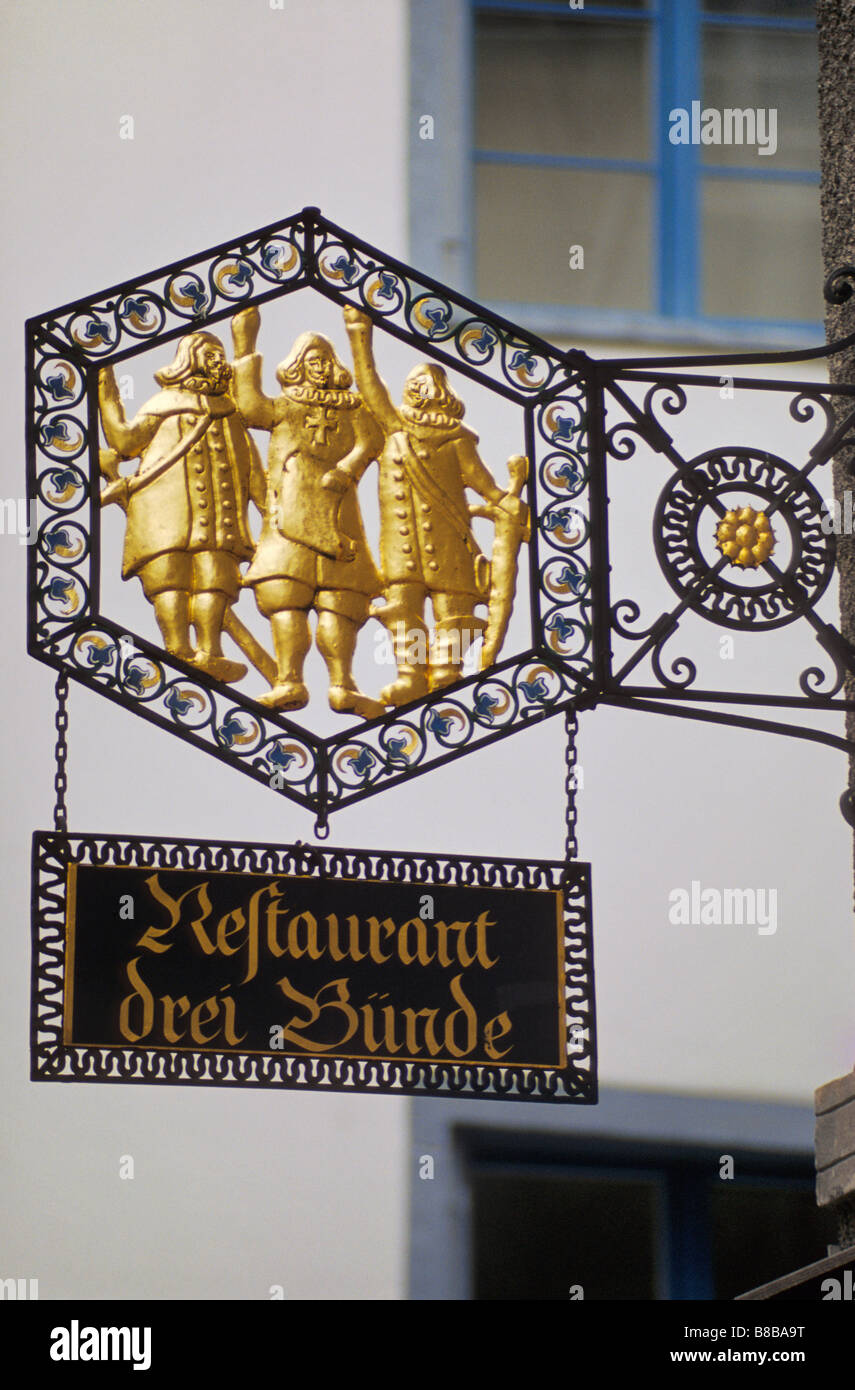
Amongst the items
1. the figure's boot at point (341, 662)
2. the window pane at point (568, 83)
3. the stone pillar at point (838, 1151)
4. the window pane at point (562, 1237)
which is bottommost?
the window pane at point (562, 1237)

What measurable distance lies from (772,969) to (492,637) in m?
3.13

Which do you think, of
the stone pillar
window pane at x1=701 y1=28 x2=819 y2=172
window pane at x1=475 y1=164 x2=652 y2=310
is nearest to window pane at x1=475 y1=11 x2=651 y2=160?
window pane at x1=475 y1=164 x2=652 y2=310

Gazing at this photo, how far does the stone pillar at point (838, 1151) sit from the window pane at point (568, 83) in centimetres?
468

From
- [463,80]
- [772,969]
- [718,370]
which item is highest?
[463,80]

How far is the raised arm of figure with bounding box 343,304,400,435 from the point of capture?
5.12m

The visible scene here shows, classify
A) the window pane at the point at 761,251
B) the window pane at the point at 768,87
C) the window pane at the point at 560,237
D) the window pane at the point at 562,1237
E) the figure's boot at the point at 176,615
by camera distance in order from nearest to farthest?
the figure's boot at the point at 176,615 → the window pane at the point at 562,1237 → the window pane at the point at 560,237 → the window pane at the point at 761,251 → the window pane at the point at 768,87

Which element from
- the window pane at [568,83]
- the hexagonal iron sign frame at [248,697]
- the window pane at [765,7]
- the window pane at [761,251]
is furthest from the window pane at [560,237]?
the hexagonal iron sign frame at [248,697]

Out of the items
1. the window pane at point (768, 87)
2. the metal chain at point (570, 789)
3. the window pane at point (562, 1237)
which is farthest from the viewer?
the window pane at point (768, 87)

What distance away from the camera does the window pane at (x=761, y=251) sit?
8773 millimetres

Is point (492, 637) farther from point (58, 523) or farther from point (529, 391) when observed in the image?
point (58, 523)

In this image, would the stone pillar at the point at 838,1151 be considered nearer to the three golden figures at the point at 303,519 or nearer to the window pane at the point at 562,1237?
the three golden figures at the point at 303,519

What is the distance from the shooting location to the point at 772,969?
784 cm

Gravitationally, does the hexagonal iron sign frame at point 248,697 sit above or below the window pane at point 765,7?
below

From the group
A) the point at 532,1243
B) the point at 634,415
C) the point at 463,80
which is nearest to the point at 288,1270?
the point at 532,1243
